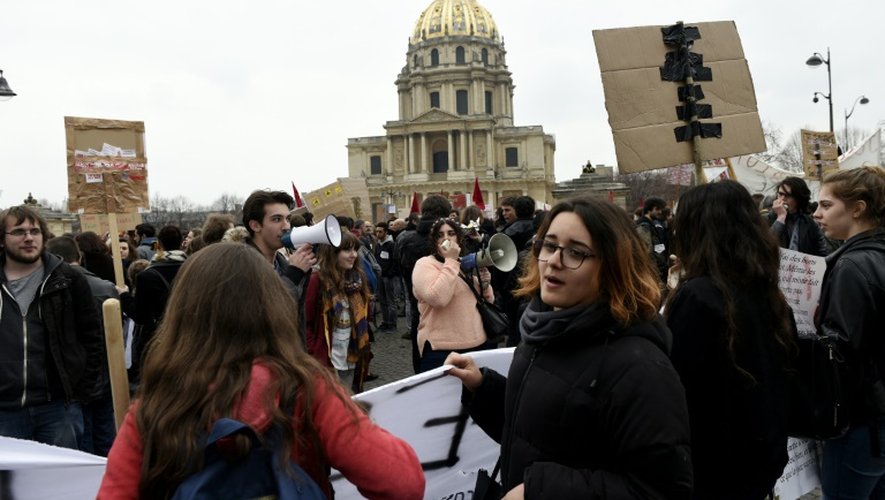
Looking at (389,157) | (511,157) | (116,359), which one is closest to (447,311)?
(116,359)

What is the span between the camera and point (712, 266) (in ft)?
7.52

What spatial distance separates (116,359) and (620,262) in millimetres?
1550

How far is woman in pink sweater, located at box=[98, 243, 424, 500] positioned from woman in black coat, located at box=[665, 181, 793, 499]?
3.38 ft

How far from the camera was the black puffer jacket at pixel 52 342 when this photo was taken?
346cm

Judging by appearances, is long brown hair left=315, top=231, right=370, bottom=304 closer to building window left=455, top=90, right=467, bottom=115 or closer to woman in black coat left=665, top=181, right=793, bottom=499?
woman in black coat left=665, top=181, right=793, bottom=499

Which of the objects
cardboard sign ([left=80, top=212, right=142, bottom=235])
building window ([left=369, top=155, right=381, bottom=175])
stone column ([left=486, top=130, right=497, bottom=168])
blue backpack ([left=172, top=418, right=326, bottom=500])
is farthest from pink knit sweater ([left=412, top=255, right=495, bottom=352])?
building window ([left=369, top=155, right=381, bottom=175])

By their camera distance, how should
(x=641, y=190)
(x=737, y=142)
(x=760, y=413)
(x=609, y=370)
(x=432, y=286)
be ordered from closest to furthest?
1. (x=609, y=370)
2. (x=760, y=413)
3. (x=737, y=142)
4. (x=432, y=286)
5. (x=641, y=190)

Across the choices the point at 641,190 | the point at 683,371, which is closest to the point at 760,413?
the point at 683,371

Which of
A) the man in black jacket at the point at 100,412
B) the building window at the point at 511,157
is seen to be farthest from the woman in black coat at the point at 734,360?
the building window at the point at 511,157

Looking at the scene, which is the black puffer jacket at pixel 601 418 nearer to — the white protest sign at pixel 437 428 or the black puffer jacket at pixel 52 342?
the white protest sign at pixel 437 428

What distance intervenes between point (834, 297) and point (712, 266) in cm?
74

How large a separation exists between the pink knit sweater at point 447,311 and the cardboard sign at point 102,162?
1.95 meters

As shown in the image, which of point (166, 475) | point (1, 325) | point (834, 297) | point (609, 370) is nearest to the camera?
point (166, 475)

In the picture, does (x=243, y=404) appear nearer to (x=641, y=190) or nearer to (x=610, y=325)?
(x=610, y=325)
